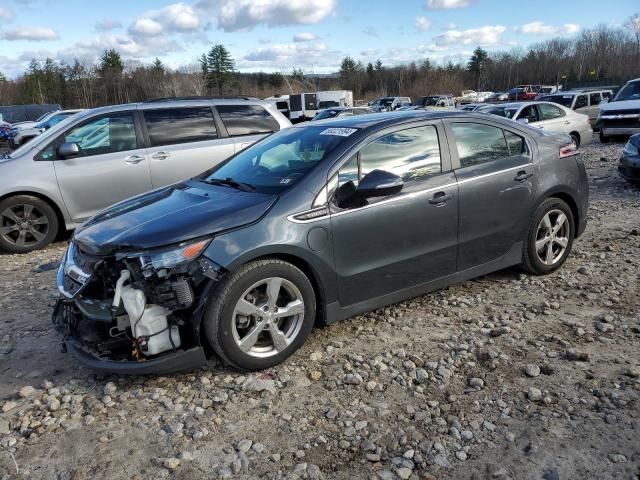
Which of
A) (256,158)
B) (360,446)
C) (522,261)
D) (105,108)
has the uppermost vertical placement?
(105,108)

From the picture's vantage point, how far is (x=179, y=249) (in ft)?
10.8

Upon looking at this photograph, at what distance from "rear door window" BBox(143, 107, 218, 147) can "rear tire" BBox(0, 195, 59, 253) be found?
1.66 m

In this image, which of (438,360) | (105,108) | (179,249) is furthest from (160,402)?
(105,108)

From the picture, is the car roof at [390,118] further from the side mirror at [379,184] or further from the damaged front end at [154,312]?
the damaged front end at [154,312]

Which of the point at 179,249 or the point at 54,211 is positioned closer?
the point at 179,249

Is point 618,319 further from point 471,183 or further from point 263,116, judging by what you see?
point 263,116

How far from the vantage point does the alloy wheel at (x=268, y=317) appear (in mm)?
3449

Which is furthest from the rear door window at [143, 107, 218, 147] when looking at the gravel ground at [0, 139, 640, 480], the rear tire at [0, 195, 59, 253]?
the gravel ground at [0, 139, 640, 480]

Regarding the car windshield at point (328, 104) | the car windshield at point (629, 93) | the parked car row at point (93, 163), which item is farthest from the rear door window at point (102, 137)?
the car windshield at point (328, 104)

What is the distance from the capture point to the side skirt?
12.6ft

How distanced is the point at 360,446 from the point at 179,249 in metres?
1.56

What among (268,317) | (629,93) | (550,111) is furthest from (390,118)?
(629,93)

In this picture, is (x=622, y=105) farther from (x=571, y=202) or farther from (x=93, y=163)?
(x=93, y=163)

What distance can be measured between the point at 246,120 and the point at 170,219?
4847 millimetres
